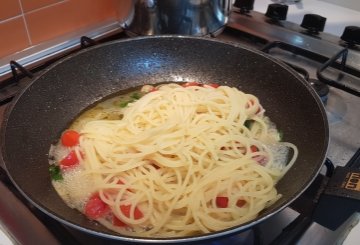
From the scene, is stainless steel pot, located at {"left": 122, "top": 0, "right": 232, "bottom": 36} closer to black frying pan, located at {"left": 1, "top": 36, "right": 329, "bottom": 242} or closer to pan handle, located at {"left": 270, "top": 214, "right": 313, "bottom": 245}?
black frying pan, located at {"left": 1, "top": 36, "right": 329, "bottom": 242}

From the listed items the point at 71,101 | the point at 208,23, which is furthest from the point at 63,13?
the point at 208,23

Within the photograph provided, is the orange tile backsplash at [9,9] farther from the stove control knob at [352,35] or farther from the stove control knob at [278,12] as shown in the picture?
the stove control knob at [352,35]

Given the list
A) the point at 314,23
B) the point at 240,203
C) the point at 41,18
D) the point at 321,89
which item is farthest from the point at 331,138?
the point at 41,18

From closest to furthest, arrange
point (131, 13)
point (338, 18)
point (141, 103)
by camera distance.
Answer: point (141, 103) < point (131, 13) < point (338, 18)

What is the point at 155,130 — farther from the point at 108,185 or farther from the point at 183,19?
the point at 183,19

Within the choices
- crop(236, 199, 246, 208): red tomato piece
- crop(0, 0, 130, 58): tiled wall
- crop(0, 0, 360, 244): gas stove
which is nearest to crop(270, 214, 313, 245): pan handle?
crop(0, 0, 360, 244): gas stove

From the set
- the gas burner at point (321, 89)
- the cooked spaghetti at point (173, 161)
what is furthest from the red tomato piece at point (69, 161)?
the gas burner at point (321, 89)

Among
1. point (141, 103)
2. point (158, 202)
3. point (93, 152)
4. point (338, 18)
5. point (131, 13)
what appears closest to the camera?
point (158, 202)
